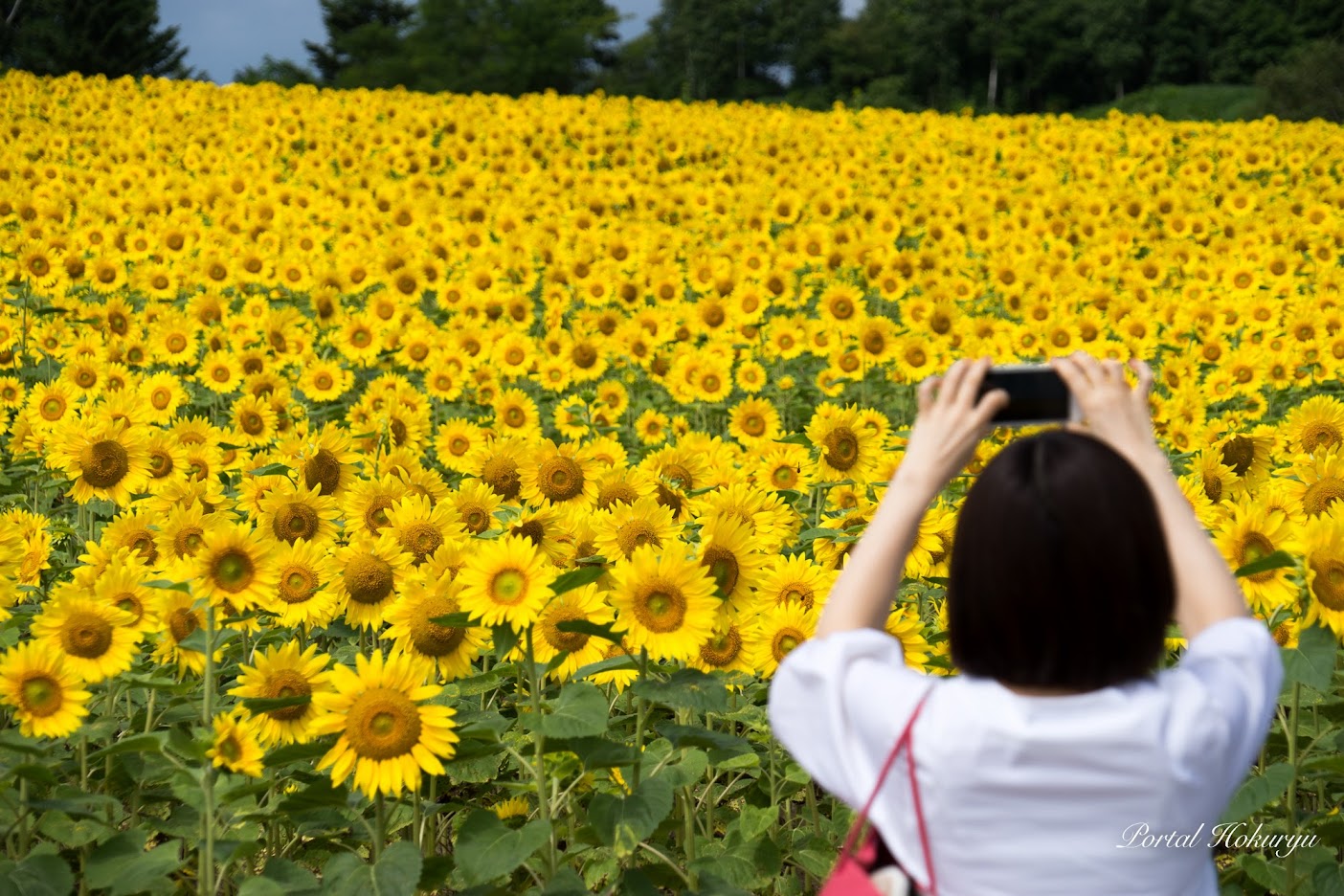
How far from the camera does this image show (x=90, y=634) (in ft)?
10.1

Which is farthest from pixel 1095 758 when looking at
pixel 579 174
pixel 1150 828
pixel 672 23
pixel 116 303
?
pixel 672 23

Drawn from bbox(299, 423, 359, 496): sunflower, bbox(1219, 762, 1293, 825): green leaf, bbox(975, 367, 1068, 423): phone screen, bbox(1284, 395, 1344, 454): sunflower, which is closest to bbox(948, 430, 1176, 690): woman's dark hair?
bbox(975, 367, 1068, 423): phone screen

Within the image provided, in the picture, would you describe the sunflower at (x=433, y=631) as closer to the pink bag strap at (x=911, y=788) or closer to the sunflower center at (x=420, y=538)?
the sunflower center at (x=420, y=538)

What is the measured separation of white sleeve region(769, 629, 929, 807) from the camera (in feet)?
5.97

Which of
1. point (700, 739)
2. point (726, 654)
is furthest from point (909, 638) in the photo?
point (700, 739)

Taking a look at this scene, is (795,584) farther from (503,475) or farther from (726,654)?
(503,475)

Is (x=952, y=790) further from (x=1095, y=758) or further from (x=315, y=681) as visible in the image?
(x=315, y=681)

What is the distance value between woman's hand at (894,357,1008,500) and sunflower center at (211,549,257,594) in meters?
2.17

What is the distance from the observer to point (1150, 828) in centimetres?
174

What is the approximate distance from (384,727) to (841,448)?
9.73 feet

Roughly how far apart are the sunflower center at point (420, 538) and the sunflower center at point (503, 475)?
767mm

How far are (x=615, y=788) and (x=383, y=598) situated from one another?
3.05 ft

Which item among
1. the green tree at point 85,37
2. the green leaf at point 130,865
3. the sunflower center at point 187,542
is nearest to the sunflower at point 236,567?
the sunflower center at point 187,542

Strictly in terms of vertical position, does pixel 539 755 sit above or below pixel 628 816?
above
